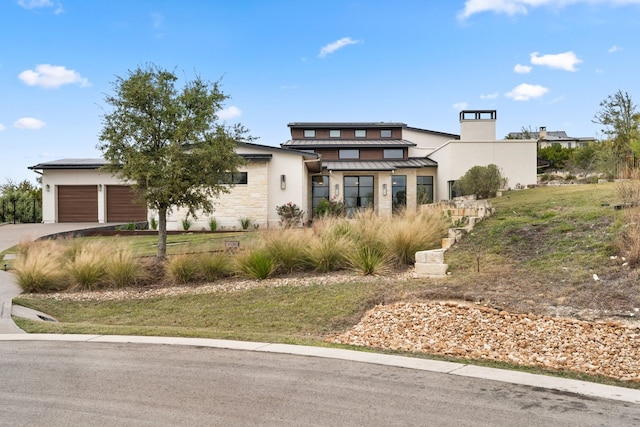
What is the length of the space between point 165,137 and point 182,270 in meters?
3.63

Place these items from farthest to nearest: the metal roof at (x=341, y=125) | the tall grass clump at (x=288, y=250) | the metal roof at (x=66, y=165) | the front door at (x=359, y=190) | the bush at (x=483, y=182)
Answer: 1. the metal roof at (x=341, y=125)
2. the front door at (x=359, y=190)
3. the metal roof at (x=66, y=165)
4. the bush at (x=483, y=182)
5. the tall grass clump at (x=288, y=250)

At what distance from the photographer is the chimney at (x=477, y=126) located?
3644 centimetres

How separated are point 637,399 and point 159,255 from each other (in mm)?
11791

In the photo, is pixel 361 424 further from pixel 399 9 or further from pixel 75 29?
pixel 75 29

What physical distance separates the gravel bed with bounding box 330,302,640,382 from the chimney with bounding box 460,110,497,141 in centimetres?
3028

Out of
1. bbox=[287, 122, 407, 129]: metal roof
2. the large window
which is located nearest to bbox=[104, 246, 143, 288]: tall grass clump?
the large window

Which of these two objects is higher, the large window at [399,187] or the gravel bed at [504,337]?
the large window at [399,187]

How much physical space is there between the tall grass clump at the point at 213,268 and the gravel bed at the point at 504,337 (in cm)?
498

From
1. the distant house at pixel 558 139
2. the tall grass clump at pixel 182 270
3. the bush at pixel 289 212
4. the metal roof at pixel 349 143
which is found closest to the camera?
the tall grass clump at pixel 182 270

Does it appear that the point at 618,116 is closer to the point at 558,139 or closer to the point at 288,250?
the point at 288,250

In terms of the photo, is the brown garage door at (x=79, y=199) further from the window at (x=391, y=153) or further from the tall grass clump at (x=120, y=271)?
the tall grass clump at (x=120, y=271)

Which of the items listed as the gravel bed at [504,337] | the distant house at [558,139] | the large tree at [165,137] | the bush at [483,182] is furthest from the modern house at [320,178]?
the distant house at [558,139]

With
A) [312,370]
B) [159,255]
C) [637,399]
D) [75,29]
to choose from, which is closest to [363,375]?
[312,370]

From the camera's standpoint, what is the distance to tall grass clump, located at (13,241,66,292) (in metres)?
12.2
